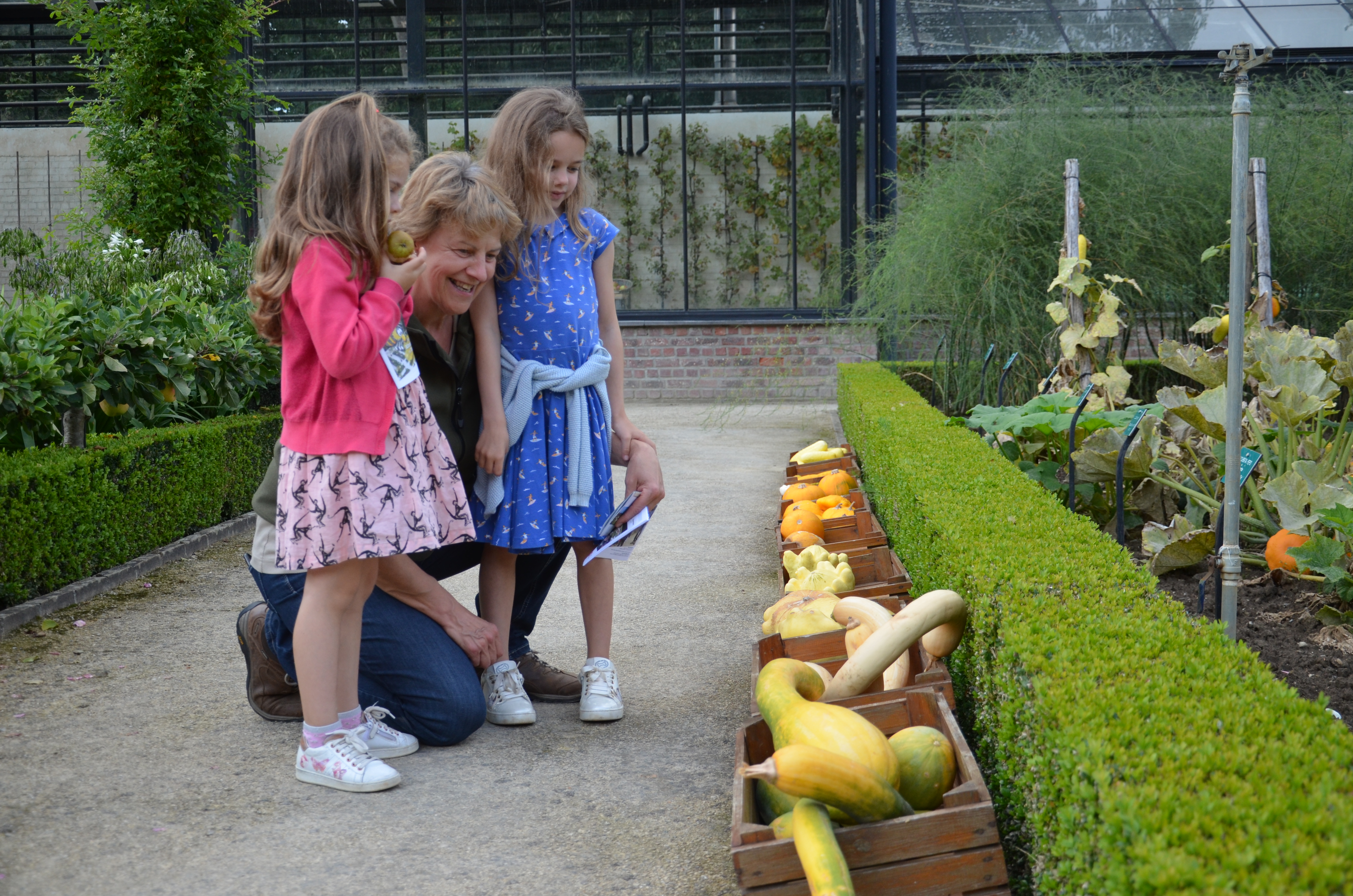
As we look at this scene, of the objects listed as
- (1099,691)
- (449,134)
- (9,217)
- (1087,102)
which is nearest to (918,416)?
(1099,691)

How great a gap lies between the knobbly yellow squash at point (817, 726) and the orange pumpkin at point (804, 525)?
1905mm

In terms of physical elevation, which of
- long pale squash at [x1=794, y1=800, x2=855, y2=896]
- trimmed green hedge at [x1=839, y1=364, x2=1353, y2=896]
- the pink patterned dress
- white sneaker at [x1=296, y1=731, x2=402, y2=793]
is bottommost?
white sneaker at [x1=296, y1=731, x2=402, y2=793]

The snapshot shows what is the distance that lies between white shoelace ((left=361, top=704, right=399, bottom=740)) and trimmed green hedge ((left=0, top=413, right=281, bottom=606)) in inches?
64.5

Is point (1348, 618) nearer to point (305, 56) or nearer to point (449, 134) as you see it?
point (449, 134)

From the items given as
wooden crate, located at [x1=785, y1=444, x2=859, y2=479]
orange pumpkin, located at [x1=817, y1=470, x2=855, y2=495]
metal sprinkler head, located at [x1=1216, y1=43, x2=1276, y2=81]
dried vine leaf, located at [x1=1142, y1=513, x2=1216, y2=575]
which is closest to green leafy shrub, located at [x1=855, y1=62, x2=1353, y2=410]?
wooden crate, located at [x1=785, y1=444, x2=859, y2=479]

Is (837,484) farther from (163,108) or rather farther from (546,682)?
(163,108)

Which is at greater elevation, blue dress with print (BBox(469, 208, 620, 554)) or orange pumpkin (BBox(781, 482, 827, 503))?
blue dress with print (BBox(469, 208, 620, 554))

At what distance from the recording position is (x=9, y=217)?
12.8m

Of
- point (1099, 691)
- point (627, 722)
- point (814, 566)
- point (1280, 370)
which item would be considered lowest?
point (627, 722)

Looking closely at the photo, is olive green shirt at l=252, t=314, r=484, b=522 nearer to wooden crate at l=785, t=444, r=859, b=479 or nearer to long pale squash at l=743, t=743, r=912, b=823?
long pale squash at l=743, t=743, r=912, b=823

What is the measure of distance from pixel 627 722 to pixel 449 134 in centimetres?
1025

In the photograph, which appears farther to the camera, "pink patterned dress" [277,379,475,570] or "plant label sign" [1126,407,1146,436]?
"plant label sign" [1126,407,1146,436]

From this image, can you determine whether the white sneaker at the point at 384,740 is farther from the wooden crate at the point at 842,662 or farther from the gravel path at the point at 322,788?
the wooden crate at the point at 842,662

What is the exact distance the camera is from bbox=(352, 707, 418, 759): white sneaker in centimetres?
237
